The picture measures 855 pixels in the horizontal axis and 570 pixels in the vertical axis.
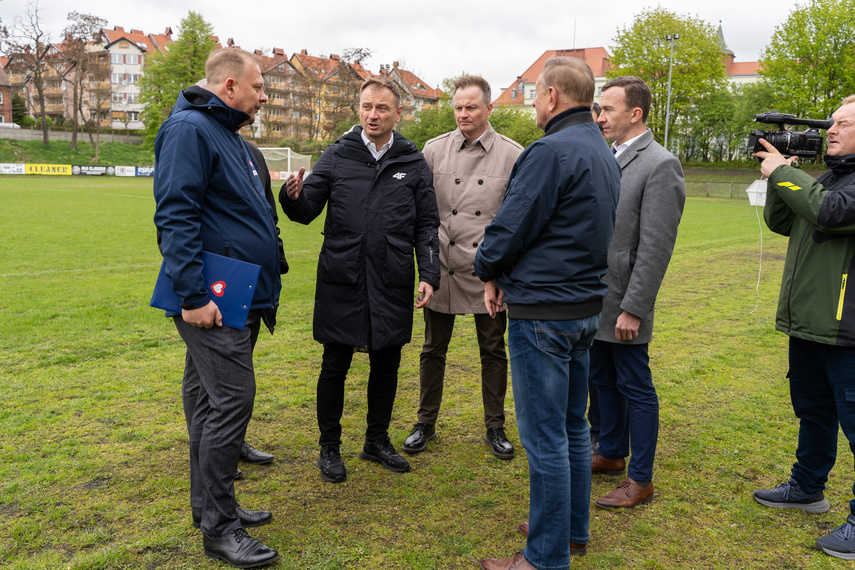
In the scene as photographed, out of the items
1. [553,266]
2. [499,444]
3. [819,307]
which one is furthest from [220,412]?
[819,307]

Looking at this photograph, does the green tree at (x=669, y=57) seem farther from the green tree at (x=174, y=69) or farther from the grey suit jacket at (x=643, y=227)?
the grey suit jacket at (x=643, y=227)

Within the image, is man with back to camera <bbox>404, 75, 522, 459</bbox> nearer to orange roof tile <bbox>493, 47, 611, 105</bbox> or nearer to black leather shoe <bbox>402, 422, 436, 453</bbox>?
black leather shoe <bbox>402, 422, 436, 453</bbox>

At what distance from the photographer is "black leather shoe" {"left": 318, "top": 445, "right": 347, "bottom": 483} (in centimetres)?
396

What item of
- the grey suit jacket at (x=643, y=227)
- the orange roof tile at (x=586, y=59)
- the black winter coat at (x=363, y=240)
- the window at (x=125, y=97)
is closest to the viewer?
the grey suit jacket at (x=643, y=227)

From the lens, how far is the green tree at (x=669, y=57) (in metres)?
55.7

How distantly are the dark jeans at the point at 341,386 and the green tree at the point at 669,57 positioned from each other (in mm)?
56625

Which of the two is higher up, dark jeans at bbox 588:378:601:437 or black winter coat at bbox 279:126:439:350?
black winter coat at bbox 279:126:439:350

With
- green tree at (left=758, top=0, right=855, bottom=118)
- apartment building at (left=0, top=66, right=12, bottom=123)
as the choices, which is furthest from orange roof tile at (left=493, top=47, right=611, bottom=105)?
apartment building at (left=0, top=66, right=12, bottom=123)

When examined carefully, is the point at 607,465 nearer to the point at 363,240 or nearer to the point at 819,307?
the point at 819,307

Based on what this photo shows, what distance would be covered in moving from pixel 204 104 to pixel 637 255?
2.48m

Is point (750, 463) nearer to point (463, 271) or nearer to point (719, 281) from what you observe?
point (463, 271)

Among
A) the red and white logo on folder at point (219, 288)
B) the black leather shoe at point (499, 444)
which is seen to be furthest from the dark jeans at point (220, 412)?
the black leather shoe at point (499, 444)

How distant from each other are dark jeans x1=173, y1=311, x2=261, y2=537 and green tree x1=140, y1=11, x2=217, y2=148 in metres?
63.4

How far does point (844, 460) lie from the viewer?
4352 mm
